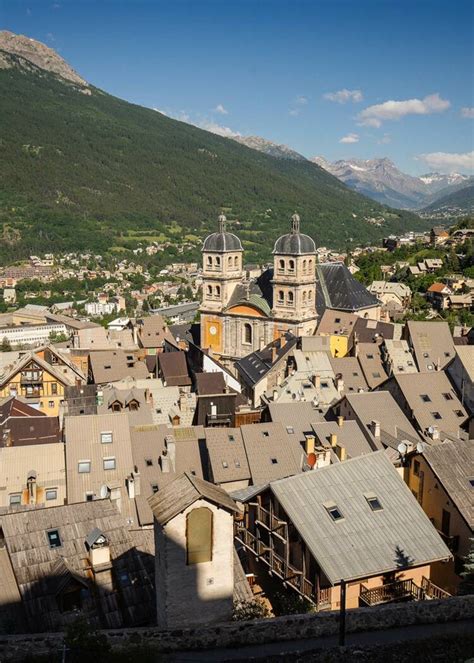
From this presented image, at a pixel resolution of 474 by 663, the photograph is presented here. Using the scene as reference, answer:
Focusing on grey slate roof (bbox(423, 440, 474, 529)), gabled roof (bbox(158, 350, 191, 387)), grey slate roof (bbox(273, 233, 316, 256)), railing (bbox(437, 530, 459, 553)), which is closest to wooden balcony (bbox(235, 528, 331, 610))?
railing (bbox(437, 530, 459, 553))

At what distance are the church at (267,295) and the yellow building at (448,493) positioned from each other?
38.4 m

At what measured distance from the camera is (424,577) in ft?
74.7

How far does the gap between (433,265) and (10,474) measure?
10524 centimetres

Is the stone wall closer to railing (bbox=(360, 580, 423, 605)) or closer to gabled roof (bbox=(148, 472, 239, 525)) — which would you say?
gabled roof (bbox=(148, 472, 239, 525))

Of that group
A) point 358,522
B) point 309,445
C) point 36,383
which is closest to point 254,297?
point 36,383

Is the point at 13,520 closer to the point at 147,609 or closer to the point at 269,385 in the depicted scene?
the point at 147,609

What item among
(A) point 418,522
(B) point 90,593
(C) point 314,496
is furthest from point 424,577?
(B) point 90,593

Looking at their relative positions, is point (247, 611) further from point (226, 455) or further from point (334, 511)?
point (226, 455)

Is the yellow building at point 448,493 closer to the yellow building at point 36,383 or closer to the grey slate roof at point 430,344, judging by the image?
the grey slate roof at point 430,344

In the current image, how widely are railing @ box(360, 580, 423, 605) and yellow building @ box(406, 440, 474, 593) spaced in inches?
103

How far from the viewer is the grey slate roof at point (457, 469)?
1022 inches

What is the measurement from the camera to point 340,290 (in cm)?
7381

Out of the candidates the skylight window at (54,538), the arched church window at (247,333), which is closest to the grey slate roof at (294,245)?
the arched church window at (247,333)

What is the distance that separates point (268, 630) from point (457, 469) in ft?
43.9
